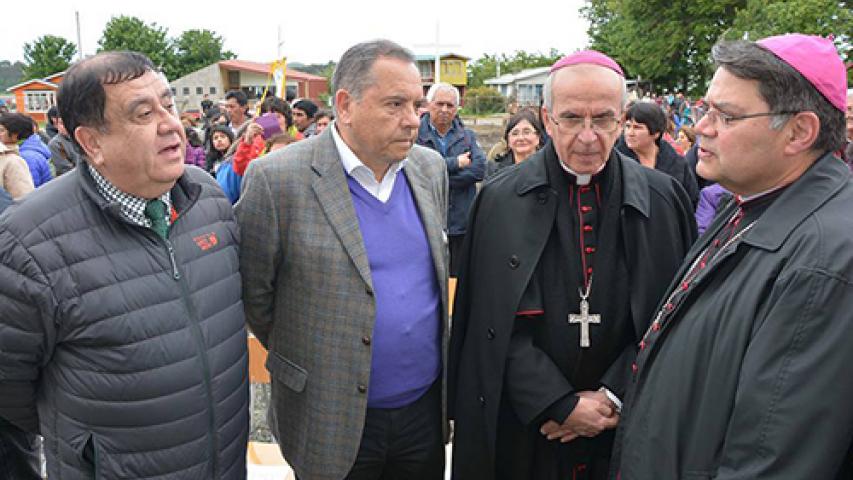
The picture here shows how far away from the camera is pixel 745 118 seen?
1.80 metres

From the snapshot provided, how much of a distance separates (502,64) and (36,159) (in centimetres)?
6960

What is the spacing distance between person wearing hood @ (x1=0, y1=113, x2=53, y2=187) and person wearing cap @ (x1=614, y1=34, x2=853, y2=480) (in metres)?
6.99

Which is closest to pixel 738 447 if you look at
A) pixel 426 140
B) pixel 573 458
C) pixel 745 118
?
pixel 745 118

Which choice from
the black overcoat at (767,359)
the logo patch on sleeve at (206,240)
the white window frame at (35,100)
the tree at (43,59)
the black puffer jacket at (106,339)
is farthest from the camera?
the tree at (43,59)

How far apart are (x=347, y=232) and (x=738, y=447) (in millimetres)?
1442

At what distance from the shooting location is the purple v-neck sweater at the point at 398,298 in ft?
8.17

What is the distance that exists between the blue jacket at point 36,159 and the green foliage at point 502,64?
216 ft

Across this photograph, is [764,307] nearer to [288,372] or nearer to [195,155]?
[288,372]

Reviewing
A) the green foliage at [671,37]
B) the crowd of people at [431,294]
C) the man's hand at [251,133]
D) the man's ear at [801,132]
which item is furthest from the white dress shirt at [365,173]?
the green foliage at [671,37]

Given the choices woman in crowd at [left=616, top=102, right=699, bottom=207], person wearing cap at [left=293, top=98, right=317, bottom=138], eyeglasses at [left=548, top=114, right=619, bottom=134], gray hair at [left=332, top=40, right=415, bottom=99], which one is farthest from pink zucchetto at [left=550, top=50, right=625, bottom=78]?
person wearing cap at [left=293, top=98, right=317, bottom=138]

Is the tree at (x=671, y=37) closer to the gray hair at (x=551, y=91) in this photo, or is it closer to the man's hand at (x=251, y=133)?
the man's hand at (x=251, y=133)

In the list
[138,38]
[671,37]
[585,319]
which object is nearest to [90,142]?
[585,319]

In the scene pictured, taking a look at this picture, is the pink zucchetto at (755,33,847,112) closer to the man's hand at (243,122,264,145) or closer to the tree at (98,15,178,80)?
the man's hand at (243,122,264,145)

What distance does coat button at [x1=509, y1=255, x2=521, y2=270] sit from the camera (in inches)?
98.0
